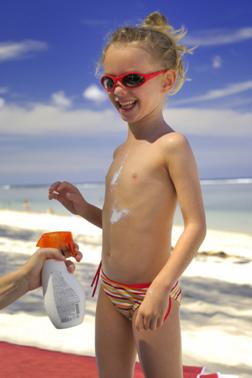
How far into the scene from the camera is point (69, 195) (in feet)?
7.42

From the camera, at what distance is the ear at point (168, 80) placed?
2012mm

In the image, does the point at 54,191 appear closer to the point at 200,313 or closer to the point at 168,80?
the point at 168,80

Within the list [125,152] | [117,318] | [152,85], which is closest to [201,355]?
[117,318]

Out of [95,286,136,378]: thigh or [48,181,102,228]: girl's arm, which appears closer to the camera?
[95,286,136,378]: thigh

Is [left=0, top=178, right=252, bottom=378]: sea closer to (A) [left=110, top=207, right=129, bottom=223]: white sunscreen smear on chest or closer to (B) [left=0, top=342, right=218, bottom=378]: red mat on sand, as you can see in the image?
(B) [left=0, top=342, right=218, bottom=378]: red mat on sand

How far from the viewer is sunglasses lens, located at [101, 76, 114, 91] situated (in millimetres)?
1977

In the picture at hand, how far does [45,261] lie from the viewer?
1.99m

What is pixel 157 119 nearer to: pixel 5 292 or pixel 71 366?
pixel 5 292

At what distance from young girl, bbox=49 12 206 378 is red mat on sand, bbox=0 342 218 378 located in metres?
0.93

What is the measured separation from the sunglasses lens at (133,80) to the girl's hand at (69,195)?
54 cm

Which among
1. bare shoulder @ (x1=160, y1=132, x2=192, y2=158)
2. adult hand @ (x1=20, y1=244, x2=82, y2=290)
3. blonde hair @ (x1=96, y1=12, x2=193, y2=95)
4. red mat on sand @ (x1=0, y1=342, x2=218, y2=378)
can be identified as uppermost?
blonde hair @ (x1=96, y1=12, x2=193, y2=95)

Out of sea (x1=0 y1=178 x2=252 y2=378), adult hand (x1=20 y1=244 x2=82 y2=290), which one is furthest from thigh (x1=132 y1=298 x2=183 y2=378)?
sea (x1=0 y1=178 x2=252 y2=378)

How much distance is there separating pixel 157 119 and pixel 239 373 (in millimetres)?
1713

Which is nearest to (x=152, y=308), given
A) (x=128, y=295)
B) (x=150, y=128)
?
(x=128, y=295)
